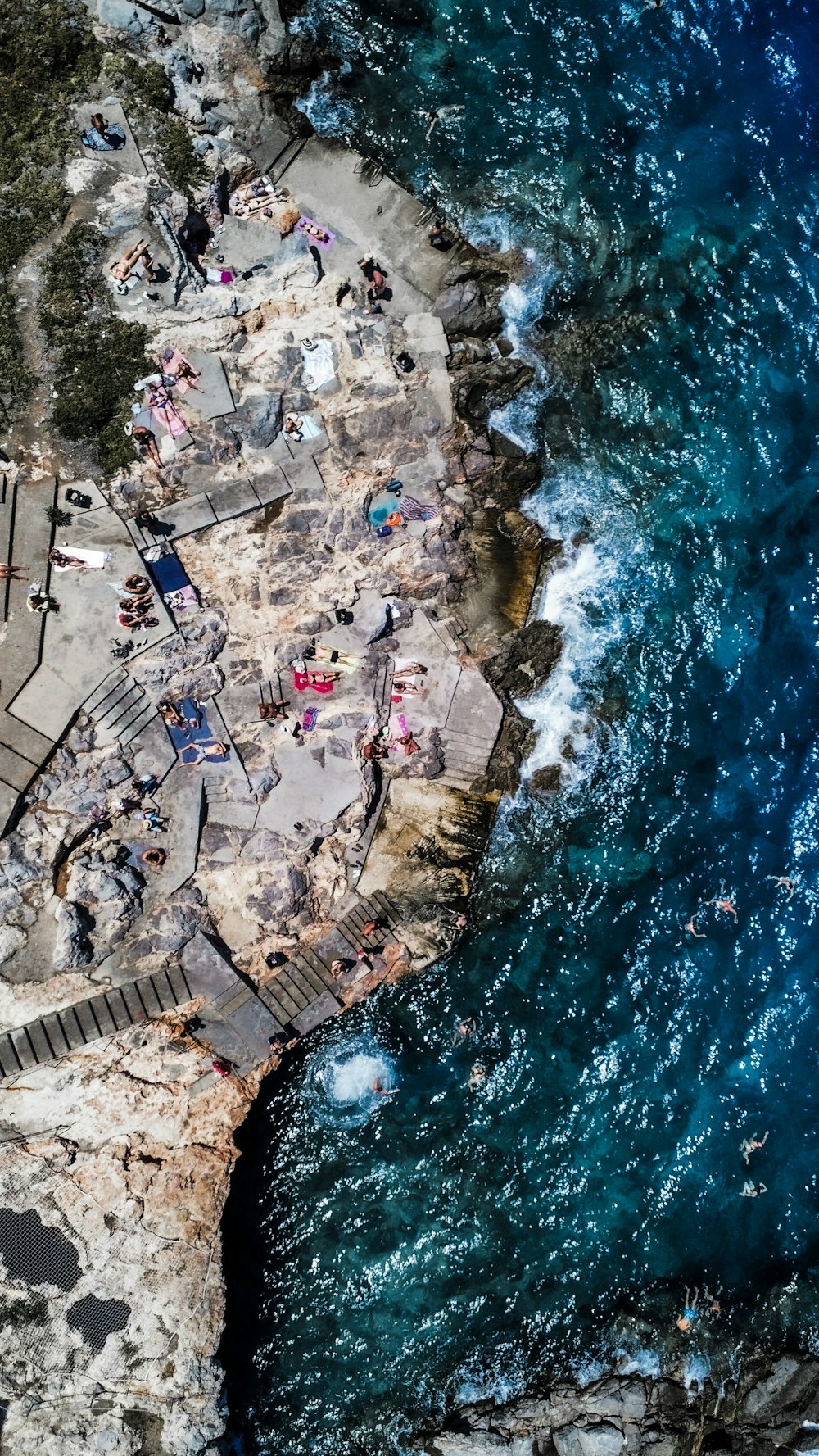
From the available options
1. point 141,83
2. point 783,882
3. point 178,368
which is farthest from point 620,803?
point 141,83

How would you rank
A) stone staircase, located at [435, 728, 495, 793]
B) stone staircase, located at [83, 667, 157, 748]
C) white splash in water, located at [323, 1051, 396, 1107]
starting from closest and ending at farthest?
stone staircase, located at [83, 667, 157, 748] < white splash in water, located at [323, 1051, 396, 1107] < stone staircase, located at [435, 728, 495, 793]

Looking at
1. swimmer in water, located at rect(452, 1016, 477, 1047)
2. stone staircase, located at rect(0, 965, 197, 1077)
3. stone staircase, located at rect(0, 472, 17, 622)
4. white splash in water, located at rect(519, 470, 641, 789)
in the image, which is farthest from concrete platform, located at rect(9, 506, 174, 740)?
swimmer in water, located at rect(452, 1016, 477, 1047)

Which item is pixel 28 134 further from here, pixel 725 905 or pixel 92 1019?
pixel 725 905

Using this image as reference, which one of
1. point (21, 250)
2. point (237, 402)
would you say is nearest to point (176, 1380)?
point (237, 402)

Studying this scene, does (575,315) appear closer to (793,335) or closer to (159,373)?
(793,335)

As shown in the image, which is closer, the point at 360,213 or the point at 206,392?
the point at 206,392

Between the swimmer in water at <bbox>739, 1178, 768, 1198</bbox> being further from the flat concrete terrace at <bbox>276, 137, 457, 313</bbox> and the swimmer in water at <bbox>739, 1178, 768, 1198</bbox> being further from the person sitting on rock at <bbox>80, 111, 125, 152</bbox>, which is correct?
the person sitting on rock at <bbox>80, 111, 125, 152</bbox>

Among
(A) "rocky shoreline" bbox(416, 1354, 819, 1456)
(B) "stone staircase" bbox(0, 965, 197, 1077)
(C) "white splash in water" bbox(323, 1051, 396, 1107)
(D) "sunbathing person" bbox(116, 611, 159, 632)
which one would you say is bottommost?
(A) "rocky shoreline" bbox(416, 1354, 819, 1456)
